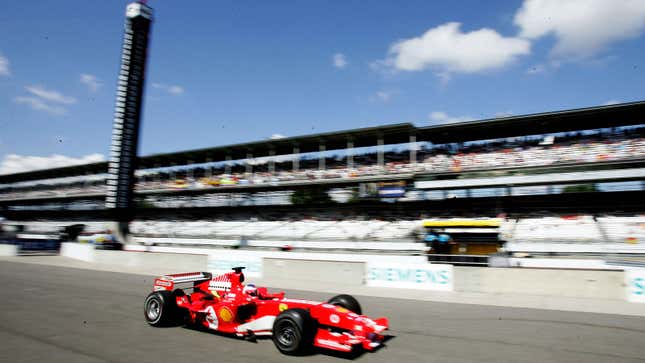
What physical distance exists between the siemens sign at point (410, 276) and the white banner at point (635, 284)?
4474 mm

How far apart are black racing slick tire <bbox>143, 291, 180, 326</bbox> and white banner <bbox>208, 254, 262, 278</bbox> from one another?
8965mm

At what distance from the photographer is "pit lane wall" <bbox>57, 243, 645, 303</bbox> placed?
1103cm

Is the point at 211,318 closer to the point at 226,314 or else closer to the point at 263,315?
the point at 226,314

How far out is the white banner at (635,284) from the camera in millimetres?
10539

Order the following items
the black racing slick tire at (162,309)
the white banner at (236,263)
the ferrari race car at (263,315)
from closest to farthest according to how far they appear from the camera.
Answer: the ferrari race car at (263,315) → the black racing slick tire at (162,309) → the white banner at (236,263)

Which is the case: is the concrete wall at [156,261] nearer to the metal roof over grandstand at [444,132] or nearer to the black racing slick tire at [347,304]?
the black racing slick tire at [347,304]

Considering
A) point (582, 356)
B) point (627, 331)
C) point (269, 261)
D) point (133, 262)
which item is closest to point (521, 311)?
point (627, 331)

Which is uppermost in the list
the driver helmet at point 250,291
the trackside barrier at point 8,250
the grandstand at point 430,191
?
the grandstand at point 430,191

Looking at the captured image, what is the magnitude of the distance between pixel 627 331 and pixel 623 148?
15550mm

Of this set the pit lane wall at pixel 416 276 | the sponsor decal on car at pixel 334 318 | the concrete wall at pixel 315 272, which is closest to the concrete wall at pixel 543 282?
the pit lane wall at pixel 416 276

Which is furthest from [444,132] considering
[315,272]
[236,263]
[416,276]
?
[236,263]

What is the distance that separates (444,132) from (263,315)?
19.3 meters

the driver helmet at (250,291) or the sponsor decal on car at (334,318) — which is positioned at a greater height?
the driver helmet at (250,291)

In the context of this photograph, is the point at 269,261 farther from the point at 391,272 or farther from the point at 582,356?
the point at 582,356
